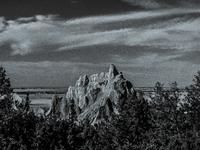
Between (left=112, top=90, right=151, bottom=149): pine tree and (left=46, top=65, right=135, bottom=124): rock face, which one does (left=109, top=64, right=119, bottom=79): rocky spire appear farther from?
(left=112, top=90, right=151, bottom=149): pine tree

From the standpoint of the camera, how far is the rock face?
3895 inches

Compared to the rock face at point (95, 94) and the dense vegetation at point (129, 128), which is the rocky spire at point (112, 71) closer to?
the rock face at point (95, 94)

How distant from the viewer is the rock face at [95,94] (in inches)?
3895

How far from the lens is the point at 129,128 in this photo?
34594 mm

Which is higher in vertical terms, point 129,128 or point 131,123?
point 131,123

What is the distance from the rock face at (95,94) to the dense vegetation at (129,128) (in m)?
57.9

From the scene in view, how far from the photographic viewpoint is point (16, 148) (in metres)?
28.6

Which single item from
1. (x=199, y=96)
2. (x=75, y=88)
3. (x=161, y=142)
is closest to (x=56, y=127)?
(x=161, y=142)

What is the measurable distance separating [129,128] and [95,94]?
85.3 metres

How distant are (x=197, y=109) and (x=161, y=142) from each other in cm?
647

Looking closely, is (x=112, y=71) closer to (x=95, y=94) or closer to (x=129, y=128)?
(x=95, y=94)

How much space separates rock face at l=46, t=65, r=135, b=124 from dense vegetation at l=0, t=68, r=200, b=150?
190ft

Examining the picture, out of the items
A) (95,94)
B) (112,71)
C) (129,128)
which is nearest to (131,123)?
(129,128)

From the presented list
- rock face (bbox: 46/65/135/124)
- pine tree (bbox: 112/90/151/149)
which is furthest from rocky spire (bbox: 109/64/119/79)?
pine tree (bbox: 112/90/151/149)
